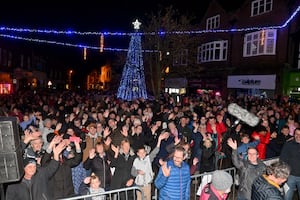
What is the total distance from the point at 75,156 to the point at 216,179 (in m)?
3.04

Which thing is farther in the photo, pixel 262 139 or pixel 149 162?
pixel 262 139

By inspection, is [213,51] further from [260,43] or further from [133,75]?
[133,75]

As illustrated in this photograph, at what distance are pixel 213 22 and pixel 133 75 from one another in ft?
39.6

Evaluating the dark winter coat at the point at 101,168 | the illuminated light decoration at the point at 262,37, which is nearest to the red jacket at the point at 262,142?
the dark winter coat at the point at 101,168

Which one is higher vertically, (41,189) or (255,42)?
(255,42)

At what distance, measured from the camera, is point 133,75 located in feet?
71.1

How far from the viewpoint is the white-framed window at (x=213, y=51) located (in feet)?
89.8

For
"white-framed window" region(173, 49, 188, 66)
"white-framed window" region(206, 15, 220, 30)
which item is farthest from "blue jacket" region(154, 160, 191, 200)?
"white-framed window" region(206, 15, 220, 30)

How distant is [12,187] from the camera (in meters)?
4.44

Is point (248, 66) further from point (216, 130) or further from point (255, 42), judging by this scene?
point (216, 130)

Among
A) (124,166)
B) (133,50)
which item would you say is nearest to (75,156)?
(124,166)

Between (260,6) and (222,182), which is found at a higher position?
(260,6)

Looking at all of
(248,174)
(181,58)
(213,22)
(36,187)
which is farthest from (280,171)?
(213,22)

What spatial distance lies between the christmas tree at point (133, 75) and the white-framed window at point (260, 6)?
1018cm
